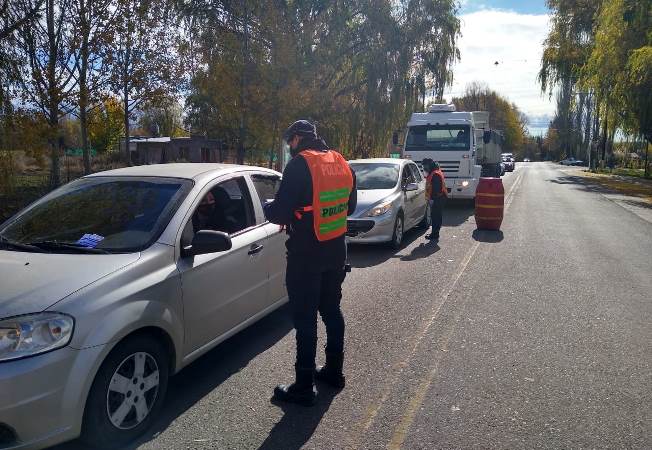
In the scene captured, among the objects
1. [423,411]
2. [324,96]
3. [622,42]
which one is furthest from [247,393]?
[622,42]

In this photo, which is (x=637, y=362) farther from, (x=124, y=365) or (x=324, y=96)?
(x=324, y=96)

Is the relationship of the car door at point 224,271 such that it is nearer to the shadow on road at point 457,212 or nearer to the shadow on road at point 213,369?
the shadow on road at point 213,369

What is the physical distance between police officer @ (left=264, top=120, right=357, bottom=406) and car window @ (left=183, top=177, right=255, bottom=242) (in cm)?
79

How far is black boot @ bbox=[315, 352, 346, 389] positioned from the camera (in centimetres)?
408

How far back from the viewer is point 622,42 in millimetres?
24266

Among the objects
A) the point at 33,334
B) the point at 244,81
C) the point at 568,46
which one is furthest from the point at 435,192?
the point at 568,46

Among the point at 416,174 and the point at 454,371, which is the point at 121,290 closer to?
the point at 454,371

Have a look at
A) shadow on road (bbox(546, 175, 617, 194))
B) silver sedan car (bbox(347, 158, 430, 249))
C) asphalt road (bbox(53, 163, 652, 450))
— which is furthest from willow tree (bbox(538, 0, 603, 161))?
asphalt road (bbox(53, 163, 652, 450))

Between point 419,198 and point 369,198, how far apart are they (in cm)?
210

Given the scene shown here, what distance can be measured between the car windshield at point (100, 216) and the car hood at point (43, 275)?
0.17m

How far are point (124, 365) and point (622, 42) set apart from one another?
26749 mm

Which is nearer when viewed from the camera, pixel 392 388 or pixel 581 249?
pixel 392 388

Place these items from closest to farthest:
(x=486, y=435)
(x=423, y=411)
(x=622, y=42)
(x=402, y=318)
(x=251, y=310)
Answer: (x=486, y=435) < (x=423, y=411) < (x=251, y=310) < (x=402, y=318) < (x=622, y=42)

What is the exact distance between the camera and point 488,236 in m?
11.3
